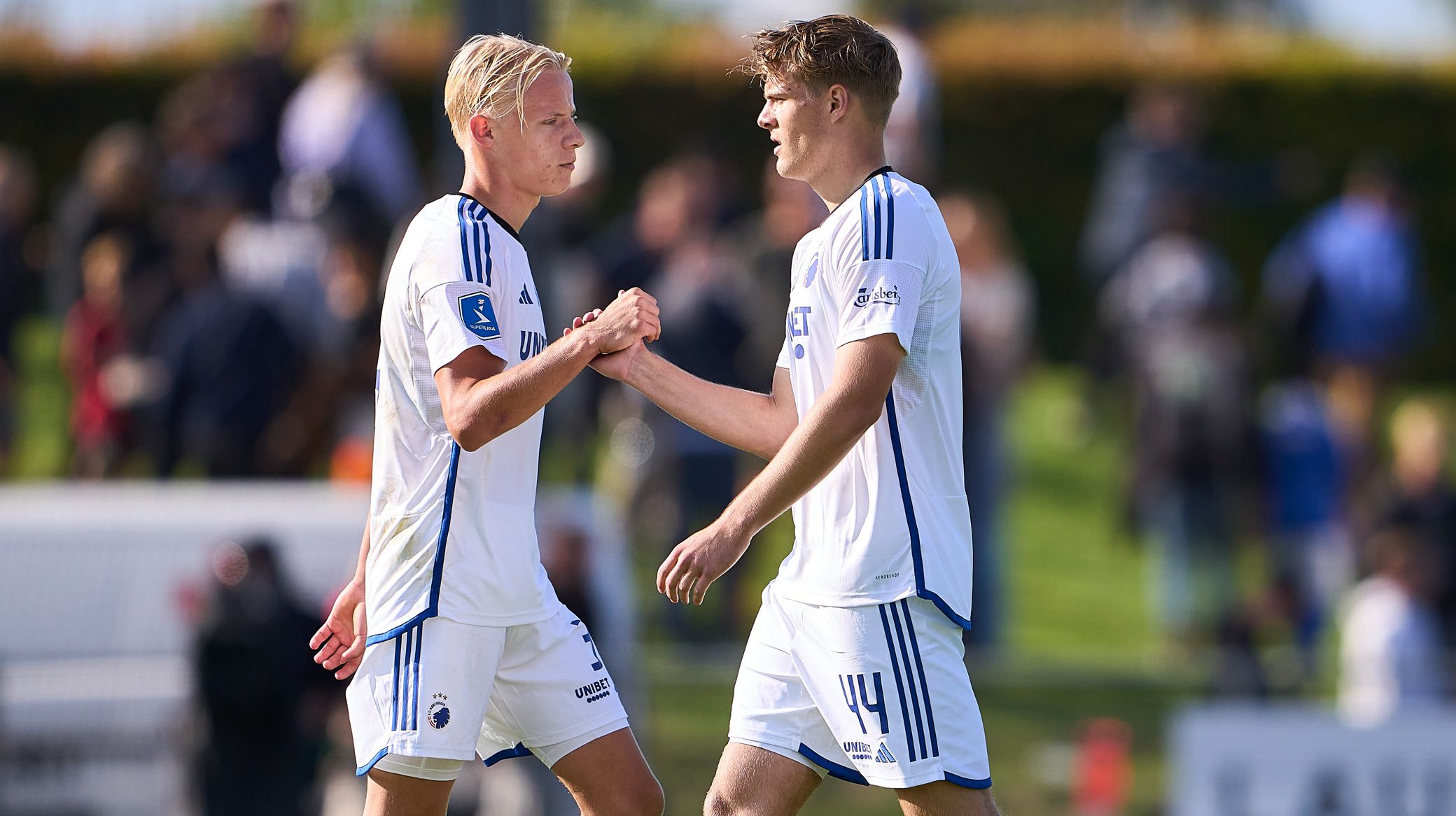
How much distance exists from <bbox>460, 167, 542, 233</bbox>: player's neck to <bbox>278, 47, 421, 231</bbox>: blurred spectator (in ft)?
21.4

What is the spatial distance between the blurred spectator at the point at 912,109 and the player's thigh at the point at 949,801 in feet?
14.8

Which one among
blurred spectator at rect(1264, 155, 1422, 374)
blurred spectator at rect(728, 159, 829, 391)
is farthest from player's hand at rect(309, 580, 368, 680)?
blurred spectator at rect(1264, 155, 1422, 374)

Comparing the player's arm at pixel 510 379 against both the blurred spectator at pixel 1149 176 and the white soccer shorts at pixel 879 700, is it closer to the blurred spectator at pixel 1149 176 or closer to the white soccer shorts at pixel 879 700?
the white soccer shorts at pixel 879 700

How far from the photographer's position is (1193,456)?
12.0 meters

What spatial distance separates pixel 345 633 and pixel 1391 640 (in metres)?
7.44

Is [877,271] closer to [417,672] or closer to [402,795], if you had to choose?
[417,672]

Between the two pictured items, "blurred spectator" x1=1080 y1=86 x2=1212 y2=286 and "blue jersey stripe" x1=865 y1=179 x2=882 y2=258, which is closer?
"blue jersey stripe" x1=865 y1=179 x2=882 y2=258

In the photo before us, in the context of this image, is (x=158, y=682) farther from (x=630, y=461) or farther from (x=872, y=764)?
(x=872, y=764)

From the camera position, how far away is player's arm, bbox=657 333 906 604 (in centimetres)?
396

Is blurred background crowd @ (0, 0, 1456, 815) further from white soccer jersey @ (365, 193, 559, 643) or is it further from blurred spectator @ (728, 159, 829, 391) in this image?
white soccer jersey @ (365, 193, 559, 643)

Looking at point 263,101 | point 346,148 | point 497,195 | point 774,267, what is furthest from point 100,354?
point 497,195

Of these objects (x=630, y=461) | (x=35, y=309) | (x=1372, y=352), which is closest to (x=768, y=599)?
(x=630, y=461)

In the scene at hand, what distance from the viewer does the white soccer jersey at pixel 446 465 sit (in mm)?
4090

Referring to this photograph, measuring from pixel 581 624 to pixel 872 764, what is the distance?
741mm
